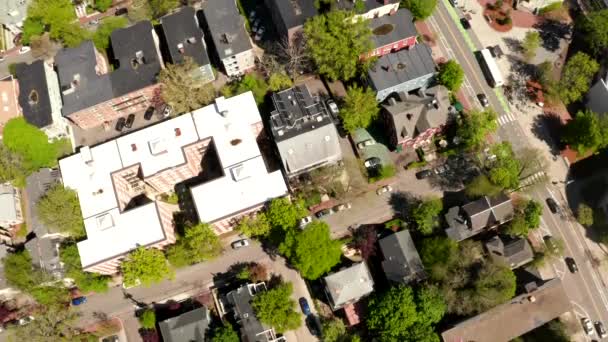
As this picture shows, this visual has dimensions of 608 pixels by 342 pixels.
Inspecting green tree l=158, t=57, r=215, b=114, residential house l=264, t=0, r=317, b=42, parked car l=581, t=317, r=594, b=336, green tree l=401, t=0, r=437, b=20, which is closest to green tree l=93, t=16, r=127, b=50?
green tree l=158, t=57, r=215, b=114

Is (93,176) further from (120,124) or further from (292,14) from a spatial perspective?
(292,14)

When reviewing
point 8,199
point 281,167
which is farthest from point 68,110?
point 281,167

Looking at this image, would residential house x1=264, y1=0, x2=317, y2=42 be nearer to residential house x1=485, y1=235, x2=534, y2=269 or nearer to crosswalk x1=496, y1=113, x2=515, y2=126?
crosswalk x1=496, y1=113, x2=515, y2=126

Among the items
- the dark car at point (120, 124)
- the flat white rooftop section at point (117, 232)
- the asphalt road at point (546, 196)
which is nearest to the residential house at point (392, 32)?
the asphalt road at point (546, 196)

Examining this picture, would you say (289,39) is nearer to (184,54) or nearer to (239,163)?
(184,54)

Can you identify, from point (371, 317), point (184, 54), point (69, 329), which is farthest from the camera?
point (184, 54)

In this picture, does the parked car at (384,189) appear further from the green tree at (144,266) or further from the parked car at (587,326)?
the green tree at (144,266)
